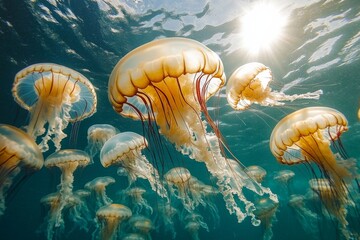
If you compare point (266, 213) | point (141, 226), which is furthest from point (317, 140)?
point (141, 226)

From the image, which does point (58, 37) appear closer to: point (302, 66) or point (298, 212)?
point (302, 66)

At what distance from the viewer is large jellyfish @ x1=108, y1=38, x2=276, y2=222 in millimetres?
2195

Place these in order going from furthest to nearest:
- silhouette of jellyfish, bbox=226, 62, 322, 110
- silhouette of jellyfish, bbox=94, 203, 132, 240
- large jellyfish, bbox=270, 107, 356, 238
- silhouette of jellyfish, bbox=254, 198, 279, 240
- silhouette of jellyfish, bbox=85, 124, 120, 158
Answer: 1. silhouette of jellyfish, bbox=254, 198, 279, 240
2. silhouette of jellyfish, bbox=94, 203, 132, 240
3. silhouette of jellyfish, bbox=85, 124, 120, 158
4. silhouette of jellyfish, bbox=226, 62, 322, 110
5. large jellyfish, bbox=270, 107, 356, 238

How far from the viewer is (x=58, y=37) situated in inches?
283

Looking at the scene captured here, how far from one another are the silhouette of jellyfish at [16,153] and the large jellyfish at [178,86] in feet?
4.51

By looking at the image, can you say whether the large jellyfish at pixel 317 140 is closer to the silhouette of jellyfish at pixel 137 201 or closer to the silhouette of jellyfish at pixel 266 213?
the silhouette of jellyfish at pixel 137 201

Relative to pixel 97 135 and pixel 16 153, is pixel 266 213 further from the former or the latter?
pixel 16 153

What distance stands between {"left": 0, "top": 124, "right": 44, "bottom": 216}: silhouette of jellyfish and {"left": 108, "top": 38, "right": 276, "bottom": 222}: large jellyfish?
54.1 inches

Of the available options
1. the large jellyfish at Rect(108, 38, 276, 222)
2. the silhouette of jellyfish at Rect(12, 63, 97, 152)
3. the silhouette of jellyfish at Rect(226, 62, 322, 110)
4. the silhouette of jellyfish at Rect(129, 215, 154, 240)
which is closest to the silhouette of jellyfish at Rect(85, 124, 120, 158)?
the silhouette of jellyfish at Rect(12, 63, 97, 152)

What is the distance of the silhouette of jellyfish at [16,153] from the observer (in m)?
3.01

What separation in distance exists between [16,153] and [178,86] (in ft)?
7.40

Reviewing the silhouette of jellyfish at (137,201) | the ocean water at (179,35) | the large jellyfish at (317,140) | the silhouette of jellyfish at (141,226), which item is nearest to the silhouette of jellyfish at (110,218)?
the silhouette of jellyfish at (137,201)

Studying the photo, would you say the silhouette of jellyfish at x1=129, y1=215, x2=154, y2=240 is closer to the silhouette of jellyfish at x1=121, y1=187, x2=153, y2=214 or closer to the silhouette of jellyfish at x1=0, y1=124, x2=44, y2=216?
the silhouette of jellyfish at x1=121, y1=187, x2=153, y2=214

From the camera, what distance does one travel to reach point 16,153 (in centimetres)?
304
